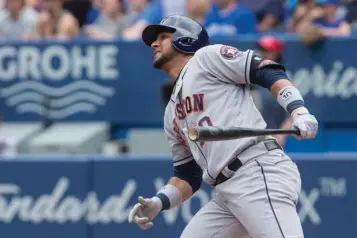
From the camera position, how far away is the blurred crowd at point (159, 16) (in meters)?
10.1

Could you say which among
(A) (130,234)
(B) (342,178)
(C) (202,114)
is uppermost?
(C) (202,114)

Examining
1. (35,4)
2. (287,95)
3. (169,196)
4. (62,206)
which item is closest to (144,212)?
(169,196)

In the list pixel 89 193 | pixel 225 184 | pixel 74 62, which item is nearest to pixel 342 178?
pixel 89 193

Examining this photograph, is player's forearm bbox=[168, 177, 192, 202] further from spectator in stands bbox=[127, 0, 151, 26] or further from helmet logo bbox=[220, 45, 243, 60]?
spectator in stands bbox=[127, 0, 151, 26]

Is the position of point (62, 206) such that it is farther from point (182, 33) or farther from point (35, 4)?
point (35, 4)

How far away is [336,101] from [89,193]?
3.18m

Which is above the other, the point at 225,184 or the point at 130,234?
the point at 225,184

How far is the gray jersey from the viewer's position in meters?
5.04

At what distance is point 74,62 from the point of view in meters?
10.6

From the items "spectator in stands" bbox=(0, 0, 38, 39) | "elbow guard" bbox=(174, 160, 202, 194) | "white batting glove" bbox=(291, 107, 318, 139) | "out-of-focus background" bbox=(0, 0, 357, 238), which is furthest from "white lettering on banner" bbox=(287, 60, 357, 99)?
"white batting glove" bbox=(291, 107, 318, 139)

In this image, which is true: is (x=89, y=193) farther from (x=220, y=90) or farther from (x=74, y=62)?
(x=220, y=90)

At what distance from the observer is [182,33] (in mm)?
5352

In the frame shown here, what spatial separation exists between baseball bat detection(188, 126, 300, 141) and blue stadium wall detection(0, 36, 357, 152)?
213 inches

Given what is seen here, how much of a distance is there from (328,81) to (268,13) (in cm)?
140
